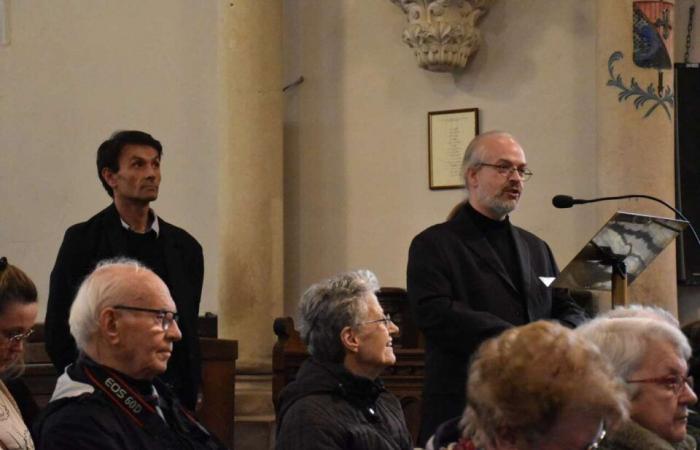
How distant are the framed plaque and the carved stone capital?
0.30 metres

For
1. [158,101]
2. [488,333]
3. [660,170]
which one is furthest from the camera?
[158,101]

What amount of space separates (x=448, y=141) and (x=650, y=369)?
15.5 feet

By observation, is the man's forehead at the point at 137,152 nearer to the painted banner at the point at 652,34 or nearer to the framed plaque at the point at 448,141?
the framed plaque at the point at 448,141

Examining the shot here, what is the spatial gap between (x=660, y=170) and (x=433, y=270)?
2.84 meters

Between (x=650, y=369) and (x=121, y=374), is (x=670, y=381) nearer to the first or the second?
(x=650, y=369)

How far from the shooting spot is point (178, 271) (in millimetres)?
4902

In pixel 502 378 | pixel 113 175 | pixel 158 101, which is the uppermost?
pixel 158 101

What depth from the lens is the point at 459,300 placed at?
453 cm

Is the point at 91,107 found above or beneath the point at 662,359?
above

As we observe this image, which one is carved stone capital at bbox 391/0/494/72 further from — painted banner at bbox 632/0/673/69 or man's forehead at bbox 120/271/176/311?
man's forehead at bbox 120/271/176/311

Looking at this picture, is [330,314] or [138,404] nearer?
[138,404]

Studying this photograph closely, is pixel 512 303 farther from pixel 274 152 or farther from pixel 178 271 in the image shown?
pixel 274 152

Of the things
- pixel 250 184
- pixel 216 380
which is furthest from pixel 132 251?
pixel 250 184

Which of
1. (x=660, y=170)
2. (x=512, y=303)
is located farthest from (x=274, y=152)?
(x=512, y=303)
